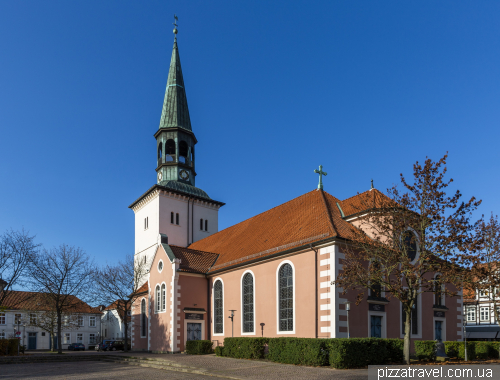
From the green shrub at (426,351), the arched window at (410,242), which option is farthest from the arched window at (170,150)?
the green shrub at (426,351)

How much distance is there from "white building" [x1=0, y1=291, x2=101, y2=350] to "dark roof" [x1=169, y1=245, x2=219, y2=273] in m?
20.9

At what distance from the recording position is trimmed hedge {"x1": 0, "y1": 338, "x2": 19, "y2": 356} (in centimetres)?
3184

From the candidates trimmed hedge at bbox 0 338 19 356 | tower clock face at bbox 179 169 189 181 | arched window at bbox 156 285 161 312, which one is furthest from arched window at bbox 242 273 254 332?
trimmed hedge at bbox 0 338 19 356

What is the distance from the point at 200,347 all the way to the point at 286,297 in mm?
7195

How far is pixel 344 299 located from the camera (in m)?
20.5

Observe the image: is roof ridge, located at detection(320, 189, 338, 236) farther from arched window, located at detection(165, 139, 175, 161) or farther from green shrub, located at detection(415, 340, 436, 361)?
arched window, located at detection(165, 139, 175, 161)

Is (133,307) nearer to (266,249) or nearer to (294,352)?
(266,249)

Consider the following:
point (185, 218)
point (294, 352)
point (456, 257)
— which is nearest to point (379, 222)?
point (456, 257)

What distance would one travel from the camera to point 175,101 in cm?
4400

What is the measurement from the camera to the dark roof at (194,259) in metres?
30.3

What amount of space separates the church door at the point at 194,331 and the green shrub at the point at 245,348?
19.5 feet

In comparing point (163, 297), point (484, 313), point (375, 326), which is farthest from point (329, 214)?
point (484, 313)

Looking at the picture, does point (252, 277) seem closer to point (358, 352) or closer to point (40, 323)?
point (358, 352)

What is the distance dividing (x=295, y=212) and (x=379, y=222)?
31.5 ft
